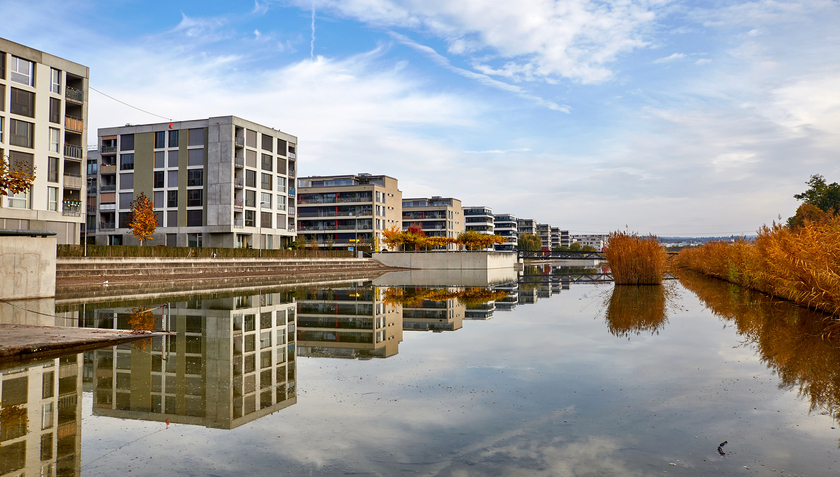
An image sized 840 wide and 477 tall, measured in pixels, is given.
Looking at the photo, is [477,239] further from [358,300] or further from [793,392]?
[793,392]

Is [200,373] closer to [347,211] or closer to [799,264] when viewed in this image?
[799,264]

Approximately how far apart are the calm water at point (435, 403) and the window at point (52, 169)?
35.4m

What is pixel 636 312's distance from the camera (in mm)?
16875

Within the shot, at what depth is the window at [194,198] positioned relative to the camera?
61656mm

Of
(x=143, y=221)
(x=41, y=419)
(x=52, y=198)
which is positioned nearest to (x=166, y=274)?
(x=52, y=198)

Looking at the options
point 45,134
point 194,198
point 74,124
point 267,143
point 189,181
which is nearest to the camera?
point 45,134

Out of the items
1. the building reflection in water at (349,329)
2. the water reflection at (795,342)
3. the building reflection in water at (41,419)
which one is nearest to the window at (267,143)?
the building reflection in water at (349,329)

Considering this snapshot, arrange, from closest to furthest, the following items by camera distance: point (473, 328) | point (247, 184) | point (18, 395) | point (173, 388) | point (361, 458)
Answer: point (361, 458)
point (18, 395)
point (173, 388)
point (473, 328)
point (247, 184)

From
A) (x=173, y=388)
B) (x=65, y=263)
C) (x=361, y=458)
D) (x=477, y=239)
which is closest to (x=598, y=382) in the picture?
(x=361, y=458)

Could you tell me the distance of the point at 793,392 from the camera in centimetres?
738

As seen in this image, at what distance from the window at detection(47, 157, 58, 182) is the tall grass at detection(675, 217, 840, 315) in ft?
148

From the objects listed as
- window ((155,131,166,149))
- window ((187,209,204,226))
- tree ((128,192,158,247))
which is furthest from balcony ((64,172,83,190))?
window ((155,131,166,149))

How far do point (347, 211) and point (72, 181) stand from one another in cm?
5328

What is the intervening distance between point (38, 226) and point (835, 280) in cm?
4627
